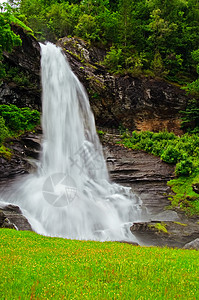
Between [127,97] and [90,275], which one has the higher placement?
[127,97]

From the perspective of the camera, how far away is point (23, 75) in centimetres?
2795

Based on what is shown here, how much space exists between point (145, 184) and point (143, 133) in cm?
1086

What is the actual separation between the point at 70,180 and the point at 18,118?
8.86 meters

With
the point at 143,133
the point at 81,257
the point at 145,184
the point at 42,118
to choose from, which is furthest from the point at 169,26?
the point at 81,257

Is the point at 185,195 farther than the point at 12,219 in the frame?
Yes

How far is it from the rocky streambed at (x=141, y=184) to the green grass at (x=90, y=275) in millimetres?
5459

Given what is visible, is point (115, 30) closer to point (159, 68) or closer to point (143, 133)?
point (159, 68)

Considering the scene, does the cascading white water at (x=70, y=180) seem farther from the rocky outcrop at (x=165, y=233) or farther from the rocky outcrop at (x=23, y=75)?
the rocky outcrop at (x=23, y=75)

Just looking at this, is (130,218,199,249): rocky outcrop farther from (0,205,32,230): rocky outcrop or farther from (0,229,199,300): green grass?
(0,205,32,230): rocky outcrop

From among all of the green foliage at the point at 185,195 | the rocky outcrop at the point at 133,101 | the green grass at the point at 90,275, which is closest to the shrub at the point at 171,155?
the green foliage at the point at 185,195

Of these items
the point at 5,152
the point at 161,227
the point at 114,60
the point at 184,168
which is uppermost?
the point at 114,60

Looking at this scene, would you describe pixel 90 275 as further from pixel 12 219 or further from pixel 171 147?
pixel 171 147

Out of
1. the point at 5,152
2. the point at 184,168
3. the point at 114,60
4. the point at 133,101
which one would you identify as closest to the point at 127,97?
the point at 133,101

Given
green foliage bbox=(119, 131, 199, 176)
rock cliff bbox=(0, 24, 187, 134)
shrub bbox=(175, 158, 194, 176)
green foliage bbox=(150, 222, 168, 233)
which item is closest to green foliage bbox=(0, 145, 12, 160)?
green foliage bbox=(150, 222, 168, 233)
